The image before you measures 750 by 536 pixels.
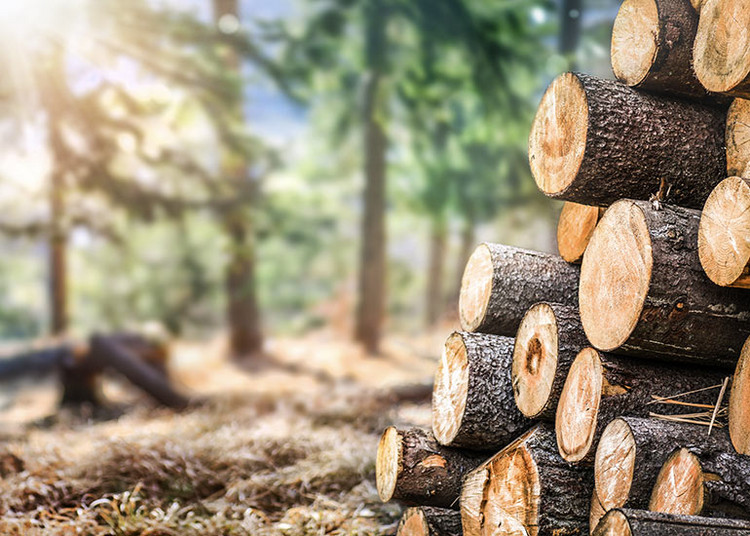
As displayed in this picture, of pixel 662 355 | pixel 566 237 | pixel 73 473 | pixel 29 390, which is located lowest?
pixel 29 390

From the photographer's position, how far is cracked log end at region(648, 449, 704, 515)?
165 centimetres

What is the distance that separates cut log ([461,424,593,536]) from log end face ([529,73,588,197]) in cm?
92

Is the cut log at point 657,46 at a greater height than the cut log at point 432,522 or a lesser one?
greater

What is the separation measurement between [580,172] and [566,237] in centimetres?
54

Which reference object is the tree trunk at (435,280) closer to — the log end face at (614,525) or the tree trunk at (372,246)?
the tree trunk at (372,246)

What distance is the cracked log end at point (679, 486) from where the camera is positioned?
165cm

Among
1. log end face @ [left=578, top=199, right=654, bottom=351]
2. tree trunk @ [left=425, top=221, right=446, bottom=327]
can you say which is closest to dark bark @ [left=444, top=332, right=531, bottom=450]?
log end face @ [left=578, top=199, right=654, bottom=351]

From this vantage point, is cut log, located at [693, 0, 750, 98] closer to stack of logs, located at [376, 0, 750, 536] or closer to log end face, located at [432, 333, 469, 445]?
stack of logs, located at [376, 0, 750, 536]

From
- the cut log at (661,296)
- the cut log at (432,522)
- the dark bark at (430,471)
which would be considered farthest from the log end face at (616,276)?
the cut log at (432,522)

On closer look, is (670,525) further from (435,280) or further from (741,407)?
(435,280)

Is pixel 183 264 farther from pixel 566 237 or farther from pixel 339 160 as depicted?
pixel 566 237

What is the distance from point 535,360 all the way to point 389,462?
2.39ft

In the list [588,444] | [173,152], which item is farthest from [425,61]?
[588,444]

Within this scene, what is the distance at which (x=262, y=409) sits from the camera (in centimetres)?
573
